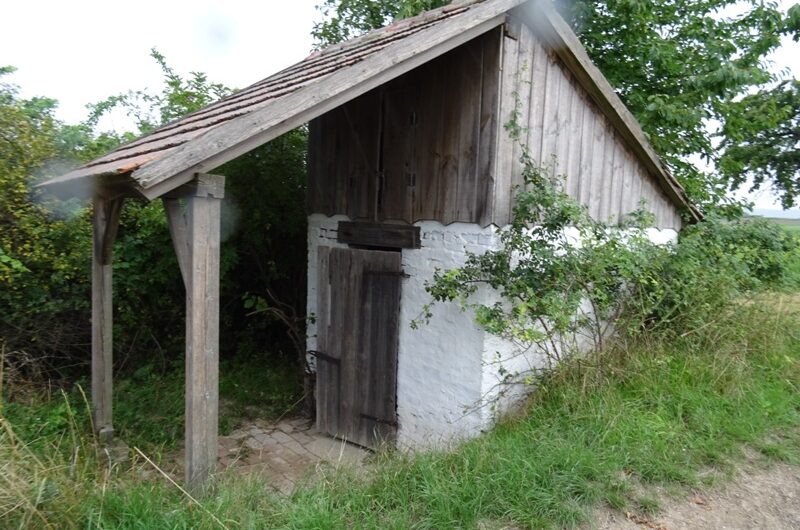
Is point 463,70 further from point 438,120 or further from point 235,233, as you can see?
point 235,233

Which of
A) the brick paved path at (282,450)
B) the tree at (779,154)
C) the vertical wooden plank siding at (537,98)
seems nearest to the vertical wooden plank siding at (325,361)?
the brick paved path at (282,450)

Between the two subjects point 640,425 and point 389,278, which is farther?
point 389,278

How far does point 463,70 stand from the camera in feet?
15.5

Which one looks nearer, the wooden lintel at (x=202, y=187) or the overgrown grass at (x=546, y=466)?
the overgrown grass at (x=546, y=466)

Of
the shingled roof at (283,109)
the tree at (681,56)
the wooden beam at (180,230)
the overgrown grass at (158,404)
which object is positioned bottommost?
the overgrown grass at (158,404)

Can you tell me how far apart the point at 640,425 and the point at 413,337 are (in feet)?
6.92

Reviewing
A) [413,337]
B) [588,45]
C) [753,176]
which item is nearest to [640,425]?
[413,337]

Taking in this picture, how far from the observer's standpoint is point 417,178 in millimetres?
5004

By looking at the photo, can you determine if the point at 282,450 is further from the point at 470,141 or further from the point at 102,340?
the point at 470,141

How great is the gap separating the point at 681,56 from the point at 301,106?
7.57 meters

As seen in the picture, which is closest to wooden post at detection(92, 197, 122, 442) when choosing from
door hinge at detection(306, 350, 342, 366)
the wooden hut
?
the wooden hut

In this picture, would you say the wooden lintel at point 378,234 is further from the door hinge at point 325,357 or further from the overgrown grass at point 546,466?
the overgrown grass at point 546,466

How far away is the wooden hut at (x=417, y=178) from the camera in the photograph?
4.34m

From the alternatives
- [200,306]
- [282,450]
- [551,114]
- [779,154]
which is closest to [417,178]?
[551,114]
